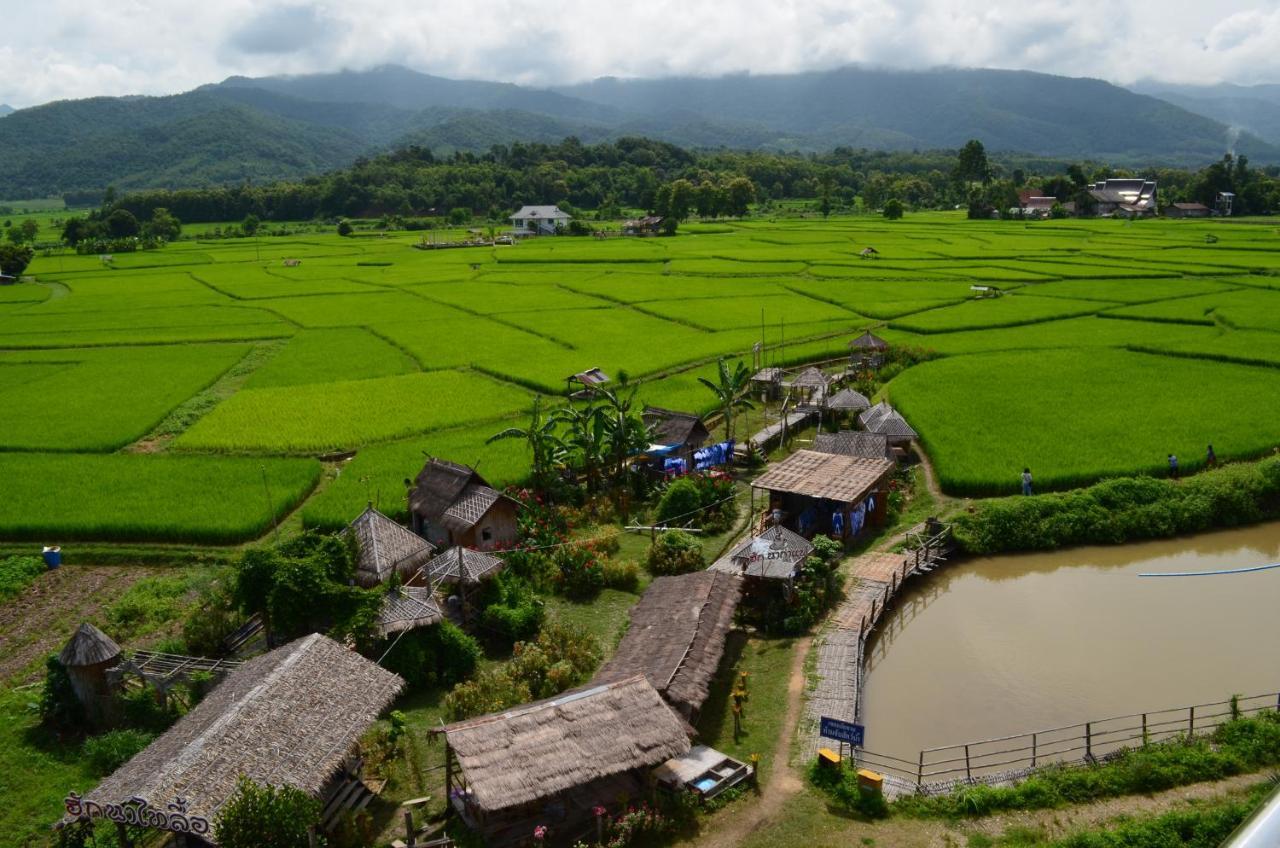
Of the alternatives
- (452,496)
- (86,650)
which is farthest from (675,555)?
(86,650)

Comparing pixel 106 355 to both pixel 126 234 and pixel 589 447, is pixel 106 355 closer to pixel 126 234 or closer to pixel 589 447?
pixel 589 447

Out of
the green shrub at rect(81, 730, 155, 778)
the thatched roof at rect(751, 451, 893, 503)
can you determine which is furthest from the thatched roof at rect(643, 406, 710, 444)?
the green shrub at rect(81, 730, 155, 778)

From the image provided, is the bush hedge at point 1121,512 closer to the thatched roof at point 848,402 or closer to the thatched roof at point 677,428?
the thatched roof at point 848,402

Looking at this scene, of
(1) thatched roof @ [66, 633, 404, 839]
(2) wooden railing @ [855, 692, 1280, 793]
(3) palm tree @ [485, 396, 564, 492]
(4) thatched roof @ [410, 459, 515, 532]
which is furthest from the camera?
(3) palm tree @ [485, 396, 564, 492]

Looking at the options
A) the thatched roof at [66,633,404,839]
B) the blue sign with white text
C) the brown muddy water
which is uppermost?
the thatched roof at [66,633,404,839]

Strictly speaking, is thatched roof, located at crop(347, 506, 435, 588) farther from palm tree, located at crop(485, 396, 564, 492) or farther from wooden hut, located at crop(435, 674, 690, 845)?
wooden hut, located at crop(435, 674, 690, 845)

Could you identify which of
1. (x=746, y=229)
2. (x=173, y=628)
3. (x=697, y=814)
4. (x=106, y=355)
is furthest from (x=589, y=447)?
(x=746, y=229)
